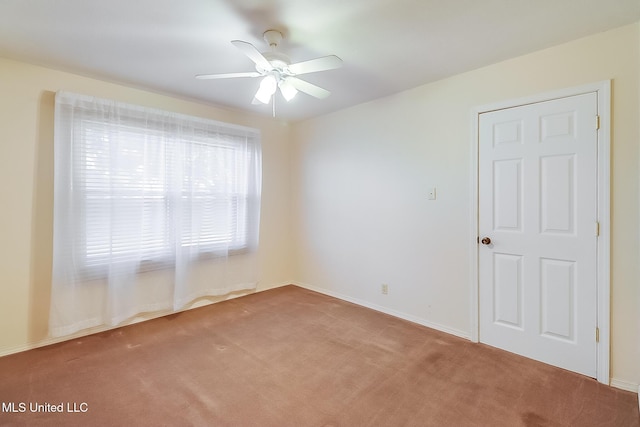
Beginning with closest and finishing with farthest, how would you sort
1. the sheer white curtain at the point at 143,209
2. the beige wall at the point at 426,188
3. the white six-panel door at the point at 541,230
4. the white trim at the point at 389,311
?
the beige wall at the point at 426,188 < the white six-panel door at the point at 541,230 < the sheer white curtain at the point at 143,209 < the white trim at the point at 389,311

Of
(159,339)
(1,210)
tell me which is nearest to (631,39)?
(159,339)

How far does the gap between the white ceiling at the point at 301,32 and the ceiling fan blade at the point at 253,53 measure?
0.25 m

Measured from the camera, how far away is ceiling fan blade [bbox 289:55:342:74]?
180 cm

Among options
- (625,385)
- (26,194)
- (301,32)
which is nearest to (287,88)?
(301,32)

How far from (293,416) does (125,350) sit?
65.4 inches

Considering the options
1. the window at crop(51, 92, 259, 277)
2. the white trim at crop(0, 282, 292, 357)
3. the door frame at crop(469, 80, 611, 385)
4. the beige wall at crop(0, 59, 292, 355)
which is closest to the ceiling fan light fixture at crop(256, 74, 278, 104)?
the window at crop(51, 92, 259, 277)

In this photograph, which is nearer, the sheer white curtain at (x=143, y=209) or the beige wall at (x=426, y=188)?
the beige wall at (x=426, y=188)

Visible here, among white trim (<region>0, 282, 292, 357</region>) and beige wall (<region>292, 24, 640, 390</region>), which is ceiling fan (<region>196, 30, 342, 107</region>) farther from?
white trim (<region>0, 282, 292, 357</region>)

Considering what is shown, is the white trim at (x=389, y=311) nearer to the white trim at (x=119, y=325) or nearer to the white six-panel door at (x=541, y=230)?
the white six-panel door at (x=541, y=230)

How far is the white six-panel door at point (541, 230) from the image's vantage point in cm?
204

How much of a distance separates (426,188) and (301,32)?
1.79m
